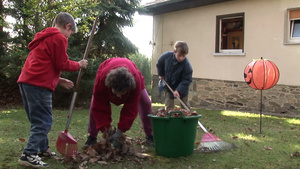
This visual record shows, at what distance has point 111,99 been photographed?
3295 mm

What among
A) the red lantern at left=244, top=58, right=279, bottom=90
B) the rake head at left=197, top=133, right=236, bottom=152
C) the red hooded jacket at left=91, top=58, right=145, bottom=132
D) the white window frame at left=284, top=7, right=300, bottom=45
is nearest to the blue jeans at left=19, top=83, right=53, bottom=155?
the red hooded jacket at left=91, top=58, right=145, bottom=132

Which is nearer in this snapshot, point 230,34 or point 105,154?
point 105,154

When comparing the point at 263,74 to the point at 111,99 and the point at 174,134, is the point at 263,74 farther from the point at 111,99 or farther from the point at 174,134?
the point at 111,99

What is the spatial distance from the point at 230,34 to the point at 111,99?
7396 millimetres

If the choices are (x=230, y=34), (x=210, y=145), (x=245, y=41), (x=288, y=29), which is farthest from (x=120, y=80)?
(x=230, y=34)

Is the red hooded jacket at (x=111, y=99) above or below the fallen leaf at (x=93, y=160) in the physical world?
above

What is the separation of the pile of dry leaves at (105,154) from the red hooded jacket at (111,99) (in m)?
0.19

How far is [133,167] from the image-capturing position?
10.7ft

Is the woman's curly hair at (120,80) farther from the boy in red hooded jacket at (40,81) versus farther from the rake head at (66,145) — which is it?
the rake head at (66,145)

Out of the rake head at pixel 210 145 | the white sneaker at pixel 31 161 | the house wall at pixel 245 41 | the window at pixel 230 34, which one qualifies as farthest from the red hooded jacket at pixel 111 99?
the window at pixel 230 34

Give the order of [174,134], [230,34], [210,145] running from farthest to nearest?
[230,34] < [210,145] < [174,134]

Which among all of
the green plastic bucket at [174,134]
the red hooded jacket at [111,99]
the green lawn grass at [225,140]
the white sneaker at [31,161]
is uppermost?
the red hooded jacket at [111,99]

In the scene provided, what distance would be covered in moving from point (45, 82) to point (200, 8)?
8102 mm

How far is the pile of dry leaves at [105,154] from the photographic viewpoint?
3.33 metres
